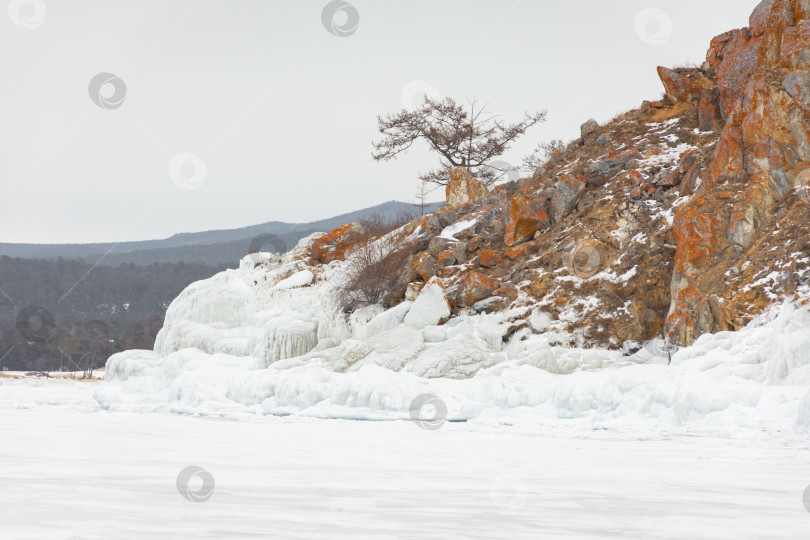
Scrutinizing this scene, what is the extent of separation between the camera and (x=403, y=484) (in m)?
4.55

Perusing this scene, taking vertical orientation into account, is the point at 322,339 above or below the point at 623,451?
above

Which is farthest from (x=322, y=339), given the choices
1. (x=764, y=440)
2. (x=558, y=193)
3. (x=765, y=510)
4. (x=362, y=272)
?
(x=765, y=510)

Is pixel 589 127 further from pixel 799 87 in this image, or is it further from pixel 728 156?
pixel 799 87

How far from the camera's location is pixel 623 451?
6535 mm

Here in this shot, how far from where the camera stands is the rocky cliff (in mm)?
12609

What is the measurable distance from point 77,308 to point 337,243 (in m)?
67.8

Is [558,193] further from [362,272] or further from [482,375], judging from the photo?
[482,375]

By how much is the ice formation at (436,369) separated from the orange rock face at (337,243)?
251 centimetres

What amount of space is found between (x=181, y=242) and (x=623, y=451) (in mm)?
153115

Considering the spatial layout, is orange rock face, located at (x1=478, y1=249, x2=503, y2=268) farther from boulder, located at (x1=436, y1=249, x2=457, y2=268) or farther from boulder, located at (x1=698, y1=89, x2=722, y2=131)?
boulder, located at (x1=698, y1=89, x2=722, y2=131)

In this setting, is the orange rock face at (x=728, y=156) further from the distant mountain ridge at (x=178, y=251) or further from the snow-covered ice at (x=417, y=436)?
the distant mountain ridge at (x=178, y=251)

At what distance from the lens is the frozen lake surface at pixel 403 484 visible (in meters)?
3.17

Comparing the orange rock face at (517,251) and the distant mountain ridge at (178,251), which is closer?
the orange rock face at (517,251)

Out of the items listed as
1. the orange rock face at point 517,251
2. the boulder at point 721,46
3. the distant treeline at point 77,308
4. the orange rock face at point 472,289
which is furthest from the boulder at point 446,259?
the distant treeline at point 77,308
